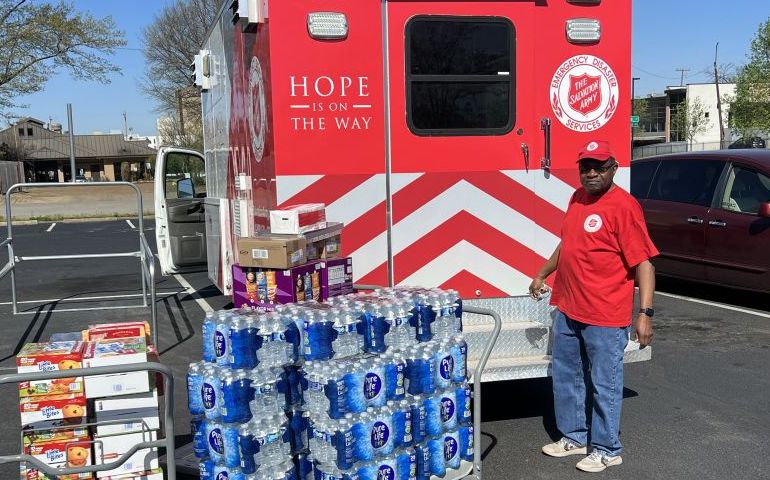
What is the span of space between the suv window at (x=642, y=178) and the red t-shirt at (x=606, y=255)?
599 cm

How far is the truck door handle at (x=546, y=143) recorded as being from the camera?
4898 millimetres

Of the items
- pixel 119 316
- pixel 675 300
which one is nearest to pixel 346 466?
pixel 119 316

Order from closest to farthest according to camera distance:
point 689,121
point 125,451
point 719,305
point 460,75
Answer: point 125,451, point 460,75, point 719,305, point 689,121

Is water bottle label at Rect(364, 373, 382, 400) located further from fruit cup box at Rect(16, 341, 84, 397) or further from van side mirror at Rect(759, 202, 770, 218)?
van side mirror at Rect(759, 202, 770, 218)

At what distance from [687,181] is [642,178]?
31.6 inches

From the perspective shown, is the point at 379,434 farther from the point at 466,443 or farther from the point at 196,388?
the point at 196,388

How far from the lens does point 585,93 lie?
16.3 ft

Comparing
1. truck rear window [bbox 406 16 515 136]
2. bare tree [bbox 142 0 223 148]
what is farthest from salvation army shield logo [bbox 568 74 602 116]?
bare tree [bbox 142 0 223 148]

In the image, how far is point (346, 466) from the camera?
3.29 m

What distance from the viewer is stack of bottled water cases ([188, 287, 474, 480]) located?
329 centimetres

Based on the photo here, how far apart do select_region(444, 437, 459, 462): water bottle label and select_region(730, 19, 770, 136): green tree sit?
4617cm

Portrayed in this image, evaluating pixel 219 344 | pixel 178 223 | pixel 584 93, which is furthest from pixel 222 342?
pixel 178 223

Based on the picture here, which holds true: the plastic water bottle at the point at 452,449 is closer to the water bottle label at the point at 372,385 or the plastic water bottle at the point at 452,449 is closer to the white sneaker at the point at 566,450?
the water bottle label at the point at 372,385

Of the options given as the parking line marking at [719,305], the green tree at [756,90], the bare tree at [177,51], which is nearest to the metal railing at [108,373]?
the parking line marking at [719,305]
